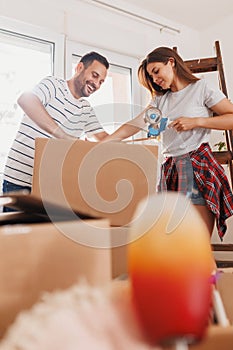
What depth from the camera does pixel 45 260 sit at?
0.32 metres

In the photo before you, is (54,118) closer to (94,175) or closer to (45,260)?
(94,175)

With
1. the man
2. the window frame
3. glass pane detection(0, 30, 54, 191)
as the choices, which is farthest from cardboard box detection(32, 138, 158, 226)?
the window frame

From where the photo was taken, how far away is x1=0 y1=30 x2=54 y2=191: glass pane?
188 centimetres

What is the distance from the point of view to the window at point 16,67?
188cm

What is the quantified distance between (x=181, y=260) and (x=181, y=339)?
1.6 inches

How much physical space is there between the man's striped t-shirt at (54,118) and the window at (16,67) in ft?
1.83

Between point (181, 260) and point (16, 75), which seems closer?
point (181, 260)

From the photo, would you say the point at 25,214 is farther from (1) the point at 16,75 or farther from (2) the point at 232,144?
(1) the point at 16,75

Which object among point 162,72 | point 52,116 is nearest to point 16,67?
point 52,116

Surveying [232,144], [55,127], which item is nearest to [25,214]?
[55,127]

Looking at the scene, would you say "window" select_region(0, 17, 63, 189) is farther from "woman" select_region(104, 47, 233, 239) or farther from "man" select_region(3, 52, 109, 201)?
"woman" select_region(104, 47, 233, 239)

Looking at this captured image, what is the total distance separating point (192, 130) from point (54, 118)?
50 cm

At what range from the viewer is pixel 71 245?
324 millimetres

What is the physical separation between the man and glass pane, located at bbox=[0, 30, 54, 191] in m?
0.53
